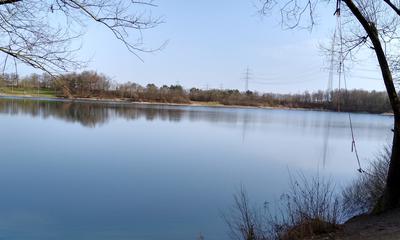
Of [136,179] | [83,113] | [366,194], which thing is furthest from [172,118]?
[366,194]

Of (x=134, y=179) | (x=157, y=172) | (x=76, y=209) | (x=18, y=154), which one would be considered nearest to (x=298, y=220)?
(x=76, y=209)

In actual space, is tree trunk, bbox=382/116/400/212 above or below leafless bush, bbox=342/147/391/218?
above

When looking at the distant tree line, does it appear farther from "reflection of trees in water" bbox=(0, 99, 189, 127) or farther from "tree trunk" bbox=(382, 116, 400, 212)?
"tree trunk" bbox=(382, 116, 400, 212)

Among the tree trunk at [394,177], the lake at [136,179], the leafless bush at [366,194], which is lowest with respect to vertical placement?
the lake at [136,179]

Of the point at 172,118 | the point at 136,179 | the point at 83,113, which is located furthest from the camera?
the point at 172,118

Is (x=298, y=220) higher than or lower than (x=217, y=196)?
higher

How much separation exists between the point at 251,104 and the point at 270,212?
94163 millimetres

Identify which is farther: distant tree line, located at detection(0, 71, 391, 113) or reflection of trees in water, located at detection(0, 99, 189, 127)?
distant tree line, located at detection(0, 71, 391, 113)

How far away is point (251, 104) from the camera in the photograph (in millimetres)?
103062

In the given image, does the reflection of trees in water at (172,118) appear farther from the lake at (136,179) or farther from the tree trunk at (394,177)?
the tree trunk at (394,177)

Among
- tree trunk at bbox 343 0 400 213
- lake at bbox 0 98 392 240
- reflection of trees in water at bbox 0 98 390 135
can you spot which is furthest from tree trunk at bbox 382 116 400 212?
reflection of trees in water at bbox 0 98 390 135

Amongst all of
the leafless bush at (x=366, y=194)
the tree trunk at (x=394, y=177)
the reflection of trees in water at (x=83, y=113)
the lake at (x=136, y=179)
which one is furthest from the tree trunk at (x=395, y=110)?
the reflection of trees in water at (x=83, y=113)

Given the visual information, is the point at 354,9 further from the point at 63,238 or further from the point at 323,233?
the point at 63,238

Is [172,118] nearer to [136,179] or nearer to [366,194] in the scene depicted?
[136,179]
